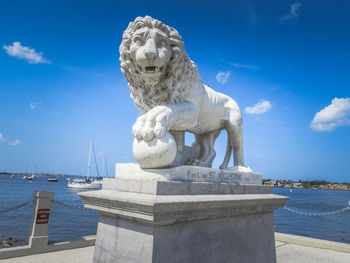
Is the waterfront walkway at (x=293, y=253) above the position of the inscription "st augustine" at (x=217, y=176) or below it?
below

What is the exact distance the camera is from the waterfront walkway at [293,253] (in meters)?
4.97

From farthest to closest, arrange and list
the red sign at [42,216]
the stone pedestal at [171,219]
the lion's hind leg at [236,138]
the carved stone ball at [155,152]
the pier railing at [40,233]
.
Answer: the red sign at [42,216]
the pier railing at [40,233]
the lion's hind leg at [236,138]
the carved stone ball at [155,152]
the stone pedestal at [171,219]

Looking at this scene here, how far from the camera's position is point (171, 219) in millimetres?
2430

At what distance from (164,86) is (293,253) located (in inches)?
209

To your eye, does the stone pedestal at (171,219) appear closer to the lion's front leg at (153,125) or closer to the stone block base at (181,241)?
the stone block base at (181,241)

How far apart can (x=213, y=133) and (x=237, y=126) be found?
0.41 meters

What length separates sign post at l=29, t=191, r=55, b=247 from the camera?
5.36 meters

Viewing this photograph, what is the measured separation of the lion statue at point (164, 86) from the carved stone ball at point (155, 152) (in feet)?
0.22

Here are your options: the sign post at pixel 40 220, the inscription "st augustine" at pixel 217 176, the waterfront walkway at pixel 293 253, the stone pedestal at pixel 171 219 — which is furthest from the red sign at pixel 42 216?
the inscription "st augustine" at pixel 217 176

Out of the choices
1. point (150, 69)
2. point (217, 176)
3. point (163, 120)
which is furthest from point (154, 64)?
point (217, 176)

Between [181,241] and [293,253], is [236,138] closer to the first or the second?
[181,241]

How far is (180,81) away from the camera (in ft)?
11.0

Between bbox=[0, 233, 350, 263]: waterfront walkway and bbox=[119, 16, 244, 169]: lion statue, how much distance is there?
3.24 meters

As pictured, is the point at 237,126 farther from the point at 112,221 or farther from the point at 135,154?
the point at 112,221
